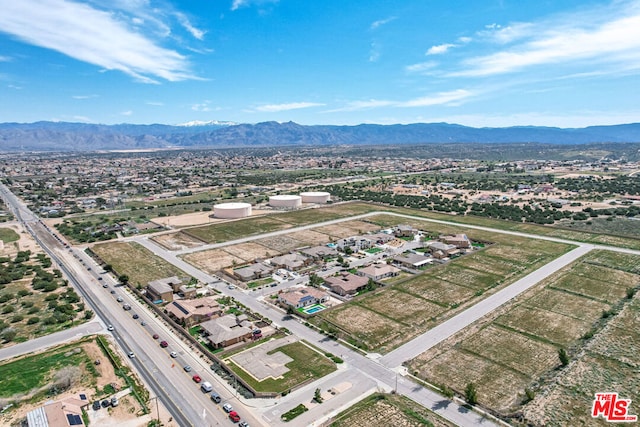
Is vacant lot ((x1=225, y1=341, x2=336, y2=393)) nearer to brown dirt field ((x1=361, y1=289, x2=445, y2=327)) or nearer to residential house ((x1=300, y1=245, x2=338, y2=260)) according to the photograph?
brown dirt field ((x1=361, y1=289, x2=445, y2=327))

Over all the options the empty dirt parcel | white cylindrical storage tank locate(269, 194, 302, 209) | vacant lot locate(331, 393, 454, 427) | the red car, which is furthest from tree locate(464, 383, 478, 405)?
white cylindrical storage tank locate(269, 194, 302, 209)

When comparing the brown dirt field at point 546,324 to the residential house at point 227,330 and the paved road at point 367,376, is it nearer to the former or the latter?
the paved road at point 367,376

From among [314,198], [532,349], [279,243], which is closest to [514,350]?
[532,349]

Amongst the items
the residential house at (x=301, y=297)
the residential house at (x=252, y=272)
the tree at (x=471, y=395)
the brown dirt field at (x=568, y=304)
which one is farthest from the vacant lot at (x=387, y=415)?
the residential house at (x=252, y=272)

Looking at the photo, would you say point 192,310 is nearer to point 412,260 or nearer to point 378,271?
point 378,271

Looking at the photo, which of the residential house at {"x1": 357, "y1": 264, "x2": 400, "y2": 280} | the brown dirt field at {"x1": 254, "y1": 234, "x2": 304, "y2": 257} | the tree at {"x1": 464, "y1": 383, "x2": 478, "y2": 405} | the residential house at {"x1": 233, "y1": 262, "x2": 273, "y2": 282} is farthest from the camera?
the brown dirt field at {"x1": 254, "y1": 234, "x2": 304, "y2": 257}

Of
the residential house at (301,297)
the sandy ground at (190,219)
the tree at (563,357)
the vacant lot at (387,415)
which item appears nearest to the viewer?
the vacant lot at (387,415)
